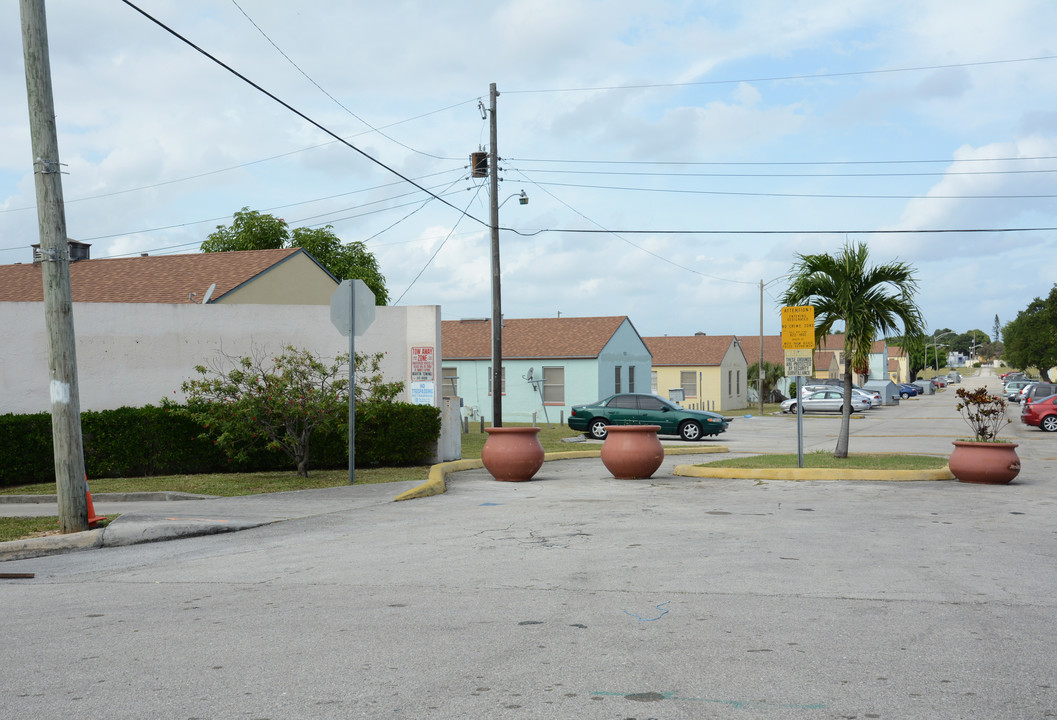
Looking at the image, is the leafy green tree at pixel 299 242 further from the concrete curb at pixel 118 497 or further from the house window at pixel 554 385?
the concrete curb at pixel 118 497

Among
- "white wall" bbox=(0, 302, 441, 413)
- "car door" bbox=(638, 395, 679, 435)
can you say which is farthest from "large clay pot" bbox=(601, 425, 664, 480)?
"car door" bbox=(638, 395, 679, 435)

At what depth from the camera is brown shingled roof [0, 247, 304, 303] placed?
26812mm

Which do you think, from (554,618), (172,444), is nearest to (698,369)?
(172,444)

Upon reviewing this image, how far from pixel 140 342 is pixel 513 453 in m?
7.75

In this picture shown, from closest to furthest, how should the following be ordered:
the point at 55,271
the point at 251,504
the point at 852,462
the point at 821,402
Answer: the point at 55,271 → the point at 251,504 → the point at 852,462 → the point at 821,402

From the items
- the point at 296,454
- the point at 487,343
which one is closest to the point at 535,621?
the point at 296,454

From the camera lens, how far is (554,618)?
6270mm

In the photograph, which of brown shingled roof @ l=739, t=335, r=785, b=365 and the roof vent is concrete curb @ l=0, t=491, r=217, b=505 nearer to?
the roof vent

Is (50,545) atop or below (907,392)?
Answer: atop

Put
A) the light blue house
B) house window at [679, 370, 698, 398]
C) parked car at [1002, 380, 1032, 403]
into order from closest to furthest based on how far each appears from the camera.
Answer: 1. the light blue house
2. house window at [679, 370, 698, 398]
3. parked car at [1002, 380, 1032, 403]

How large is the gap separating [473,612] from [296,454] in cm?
1012

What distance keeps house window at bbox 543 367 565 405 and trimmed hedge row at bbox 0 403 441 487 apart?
24281 millimetres

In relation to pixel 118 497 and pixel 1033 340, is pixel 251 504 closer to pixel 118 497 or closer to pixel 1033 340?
pixel 118 497

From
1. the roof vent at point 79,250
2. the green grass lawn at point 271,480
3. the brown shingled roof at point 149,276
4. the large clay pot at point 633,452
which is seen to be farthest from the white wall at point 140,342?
the roof vent at point 79,250
